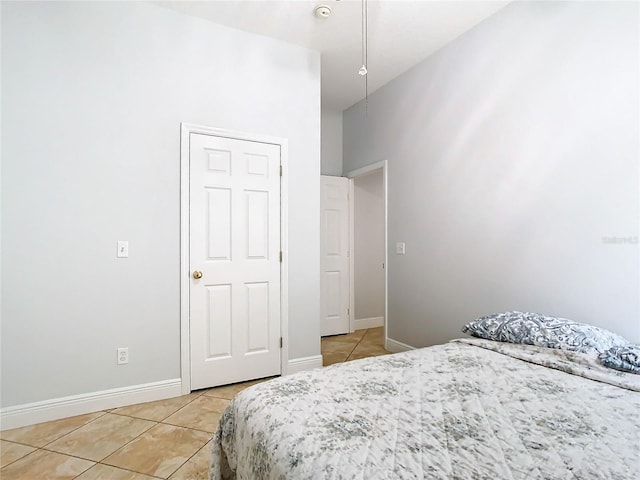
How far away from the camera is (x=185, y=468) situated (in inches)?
65.1

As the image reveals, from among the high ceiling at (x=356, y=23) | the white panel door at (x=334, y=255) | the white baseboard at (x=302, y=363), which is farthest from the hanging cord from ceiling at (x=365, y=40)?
the white baseboard at (x=302, y=363)

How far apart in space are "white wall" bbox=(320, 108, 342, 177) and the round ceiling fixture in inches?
71.0

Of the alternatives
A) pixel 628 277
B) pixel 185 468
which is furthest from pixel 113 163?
pixel 628 277

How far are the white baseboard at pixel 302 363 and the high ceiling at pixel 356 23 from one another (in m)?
2.74

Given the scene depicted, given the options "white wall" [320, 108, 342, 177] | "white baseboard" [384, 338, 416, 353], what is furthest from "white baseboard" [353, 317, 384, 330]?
"white wall" [320, 108, 342, 177]

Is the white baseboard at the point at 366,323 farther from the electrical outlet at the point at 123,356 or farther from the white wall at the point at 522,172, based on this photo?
the electrical outlet at the point at 123,356

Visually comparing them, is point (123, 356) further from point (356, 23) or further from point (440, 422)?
point (356, 23)

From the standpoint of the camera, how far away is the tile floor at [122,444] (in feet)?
5.36

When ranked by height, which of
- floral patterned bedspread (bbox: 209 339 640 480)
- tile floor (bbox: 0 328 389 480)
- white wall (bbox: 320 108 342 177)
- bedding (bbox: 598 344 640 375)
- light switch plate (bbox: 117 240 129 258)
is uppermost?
white wall (bbox: 320 108 342 177)

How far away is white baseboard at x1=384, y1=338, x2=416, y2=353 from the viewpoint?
3.31 m

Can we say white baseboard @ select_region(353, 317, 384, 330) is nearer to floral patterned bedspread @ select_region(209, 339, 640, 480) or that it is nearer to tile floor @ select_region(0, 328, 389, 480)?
tile floor @ select_region(0, 328, 389, 480)

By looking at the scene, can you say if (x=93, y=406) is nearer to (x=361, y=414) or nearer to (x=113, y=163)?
(x=113, y=163)

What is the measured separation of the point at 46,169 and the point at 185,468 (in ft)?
6.39

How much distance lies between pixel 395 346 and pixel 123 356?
7.97 feet
